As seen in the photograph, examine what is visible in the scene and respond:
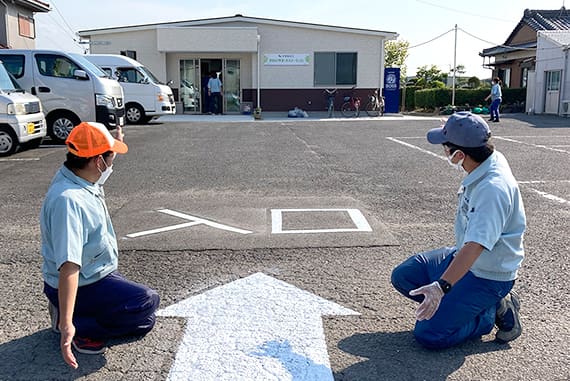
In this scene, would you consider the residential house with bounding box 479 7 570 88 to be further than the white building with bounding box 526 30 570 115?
Yes

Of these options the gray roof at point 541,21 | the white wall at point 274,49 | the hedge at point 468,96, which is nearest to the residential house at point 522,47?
the gray roof at point 541,21

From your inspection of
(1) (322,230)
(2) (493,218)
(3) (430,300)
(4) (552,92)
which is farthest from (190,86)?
(3) (430,300)

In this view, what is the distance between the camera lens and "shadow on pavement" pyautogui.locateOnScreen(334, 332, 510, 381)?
10.1ft

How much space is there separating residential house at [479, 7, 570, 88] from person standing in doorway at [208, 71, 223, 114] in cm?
1991

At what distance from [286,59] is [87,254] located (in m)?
25.2

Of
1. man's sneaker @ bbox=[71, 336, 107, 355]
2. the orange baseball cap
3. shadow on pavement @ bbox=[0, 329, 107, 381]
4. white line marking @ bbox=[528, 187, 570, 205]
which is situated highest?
the orange baseball cap

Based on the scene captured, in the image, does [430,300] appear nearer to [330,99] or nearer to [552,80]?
[330,99]

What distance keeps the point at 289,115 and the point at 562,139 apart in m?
14.0

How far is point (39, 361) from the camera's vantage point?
3.20m

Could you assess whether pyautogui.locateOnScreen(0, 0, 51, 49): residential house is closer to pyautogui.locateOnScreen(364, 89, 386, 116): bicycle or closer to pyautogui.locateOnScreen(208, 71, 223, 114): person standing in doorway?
pyautogui.locateOnScreen(208, 71, 223, 114): person standing in doorway

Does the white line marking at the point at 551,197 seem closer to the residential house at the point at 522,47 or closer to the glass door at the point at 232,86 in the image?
the glass door at the point at 232,86

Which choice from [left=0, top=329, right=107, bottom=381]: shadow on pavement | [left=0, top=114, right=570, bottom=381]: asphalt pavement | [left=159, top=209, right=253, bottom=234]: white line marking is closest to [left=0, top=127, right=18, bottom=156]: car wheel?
[left=0, top=114, right=570, bottom=381]: asphalt pavement

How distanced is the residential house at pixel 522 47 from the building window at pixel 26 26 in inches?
1116

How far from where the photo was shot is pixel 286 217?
260 inches
